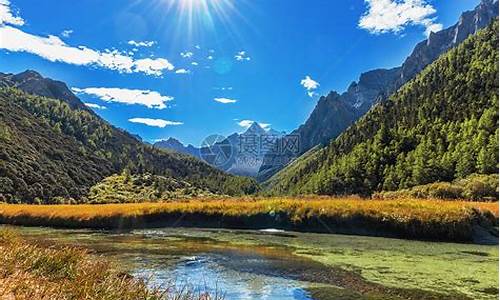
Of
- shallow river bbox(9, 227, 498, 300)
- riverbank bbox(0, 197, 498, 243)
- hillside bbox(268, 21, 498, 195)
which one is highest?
hillside bbox(268, 21, 498, 195)

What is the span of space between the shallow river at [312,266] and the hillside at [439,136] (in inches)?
3903

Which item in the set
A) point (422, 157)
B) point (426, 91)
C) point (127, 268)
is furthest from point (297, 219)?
point (426, 91)

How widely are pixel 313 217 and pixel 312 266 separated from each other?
17.1 metres

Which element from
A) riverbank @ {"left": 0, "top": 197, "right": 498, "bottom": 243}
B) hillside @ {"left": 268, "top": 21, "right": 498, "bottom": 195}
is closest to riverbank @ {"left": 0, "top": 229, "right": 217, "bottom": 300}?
riverbank @ {"left": 0, "top": 197, "right": 498, "bottom": 243}

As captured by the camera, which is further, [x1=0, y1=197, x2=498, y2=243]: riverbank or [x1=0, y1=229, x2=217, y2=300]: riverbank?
[x1=0, y1=197, x2=498, y2=243]: riverbank

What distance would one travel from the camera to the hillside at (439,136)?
427 ft

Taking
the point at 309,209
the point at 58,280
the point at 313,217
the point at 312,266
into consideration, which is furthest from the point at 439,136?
the point at 58,280

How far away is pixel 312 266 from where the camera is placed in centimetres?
1978

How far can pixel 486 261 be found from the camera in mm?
21109

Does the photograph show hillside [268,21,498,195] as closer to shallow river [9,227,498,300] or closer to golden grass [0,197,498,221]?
golden grass [0,197,498,221]

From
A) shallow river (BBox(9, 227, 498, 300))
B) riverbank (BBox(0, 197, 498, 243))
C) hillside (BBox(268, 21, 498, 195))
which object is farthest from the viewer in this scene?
hillside (BBox(268, 21, 498, 195))

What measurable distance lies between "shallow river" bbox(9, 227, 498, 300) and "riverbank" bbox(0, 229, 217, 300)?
2.03m

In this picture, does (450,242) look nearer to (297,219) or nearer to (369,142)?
(297,219)

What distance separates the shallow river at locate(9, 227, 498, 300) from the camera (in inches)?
591
